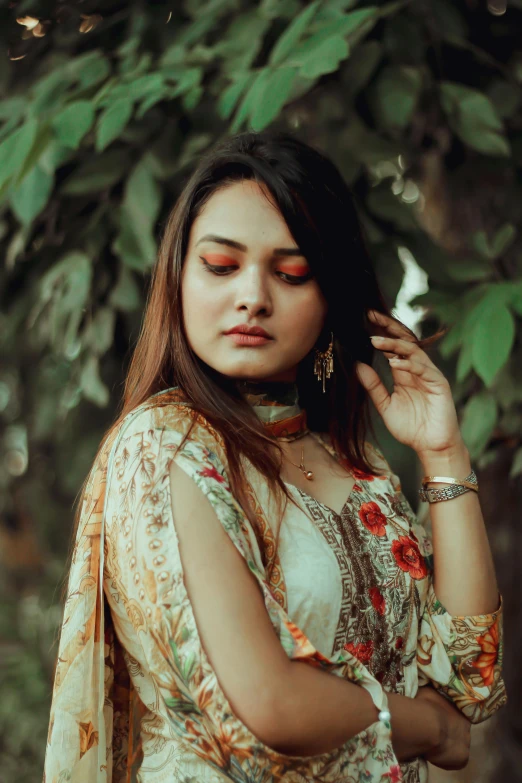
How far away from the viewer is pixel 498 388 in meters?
1.68

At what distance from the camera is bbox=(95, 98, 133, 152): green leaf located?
144cm

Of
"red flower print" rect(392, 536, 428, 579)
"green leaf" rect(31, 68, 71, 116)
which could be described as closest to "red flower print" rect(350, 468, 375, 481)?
"red flower print" rect(392, 536, 428, 579)

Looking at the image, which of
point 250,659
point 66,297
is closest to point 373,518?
point 250,659

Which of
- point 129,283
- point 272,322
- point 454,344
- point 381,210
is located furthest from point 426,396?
point 129,283

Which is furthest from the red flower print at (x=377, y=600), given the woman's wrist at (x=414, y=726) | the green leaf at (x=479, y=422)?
the green leaf at (x=479, y=422)

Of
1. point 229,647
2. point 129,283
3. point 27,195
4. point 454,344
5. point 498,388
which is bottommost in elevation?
point 498,388

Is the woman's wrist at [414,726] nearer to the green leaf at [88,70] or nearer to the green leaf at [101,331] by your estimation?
the green leaf at [101,331]

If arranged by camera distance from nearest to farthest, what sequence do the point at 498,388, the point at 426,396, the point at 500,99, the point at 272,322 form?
the point at 272,322, the point at 426,396, the point at 498,388, the point at 500,99

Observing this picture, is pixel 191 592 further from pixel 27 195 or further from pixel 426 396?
pixel 27 195

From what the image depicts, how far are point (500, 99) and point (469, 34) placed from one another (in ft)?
0.59

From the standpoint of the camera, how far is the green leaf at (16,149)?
4.85 feet

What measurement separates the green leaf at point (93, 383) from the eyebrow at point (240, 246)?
68cm

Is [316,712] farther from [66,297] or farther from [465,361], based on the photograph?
[66,297]

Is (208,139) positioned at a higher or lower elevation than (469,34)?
higher
